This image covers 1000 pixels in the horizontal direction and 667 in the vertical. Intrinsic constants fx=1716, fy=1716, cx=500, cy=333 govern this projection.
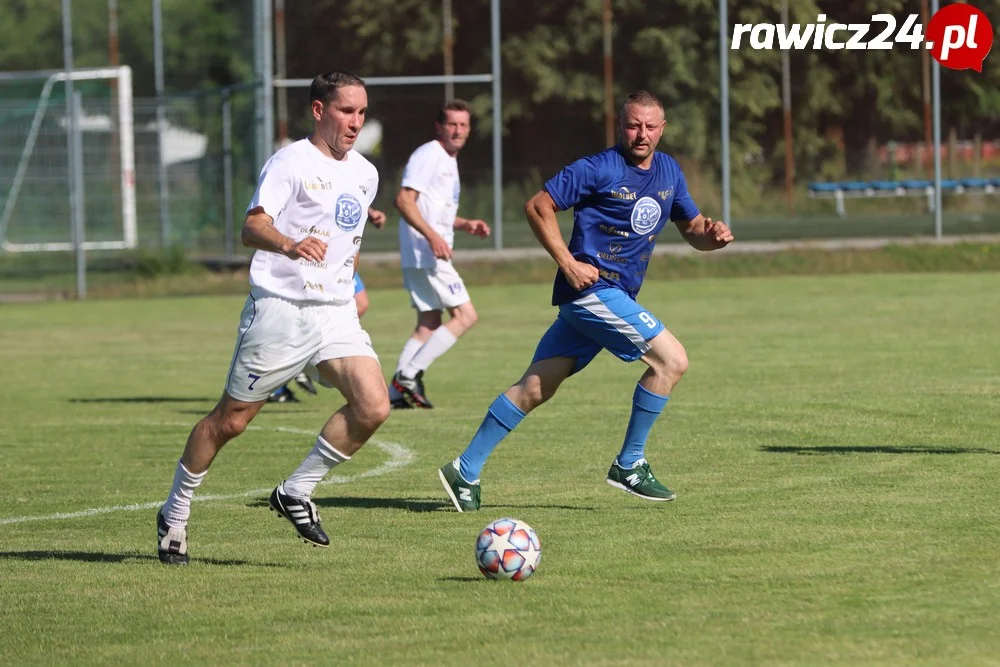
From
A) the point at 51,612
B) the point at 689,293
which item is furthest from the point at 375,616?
the point at 689,293

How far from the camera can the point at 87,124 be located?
32.7 meters

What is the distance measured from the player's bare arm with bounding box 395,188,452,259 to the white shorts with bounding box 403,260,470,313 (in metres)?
0.36

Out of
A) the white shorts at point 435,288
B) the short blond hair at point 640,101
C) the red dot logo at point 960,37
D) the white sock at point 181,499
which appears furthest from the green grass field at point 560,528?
the red dot logo at point 960,37

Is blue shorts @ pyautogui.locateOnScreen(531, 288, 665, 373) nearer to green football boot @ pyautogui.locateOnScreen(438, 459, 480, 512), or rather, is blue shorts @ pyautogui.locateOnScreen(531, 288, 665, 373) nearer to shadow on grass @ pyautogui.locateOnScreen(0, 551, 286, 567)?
green football boot @ pyautogui.locateOnScreen(438, 459, 480, 512)

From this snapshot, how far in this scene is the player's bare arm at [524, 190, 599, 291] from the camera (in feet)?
27.4

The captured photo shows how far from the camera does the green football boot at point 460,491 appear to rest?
8.43 m

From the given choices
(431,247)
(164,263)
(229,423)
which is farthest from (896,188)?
(229,423)

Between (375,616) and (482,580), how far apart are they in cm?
69

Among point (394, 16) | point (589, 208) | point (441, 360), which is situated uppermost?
point (394, 16)

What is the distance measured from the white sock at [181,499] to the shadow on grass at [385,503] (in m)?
1.46

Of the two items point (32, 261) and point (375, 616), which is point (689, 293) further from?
point (375, 616)

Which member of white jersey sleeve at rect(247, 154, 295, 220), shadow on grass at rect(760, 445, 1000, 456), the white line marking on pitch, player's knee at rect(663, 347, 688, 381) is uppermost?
white jersey sleeve at rect(247, 154, 295, 220)

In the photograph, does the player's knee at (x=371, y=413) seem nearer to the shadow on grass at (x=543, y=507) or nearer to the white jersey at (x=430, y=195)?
the shadow on grass at (x=543, y=507)

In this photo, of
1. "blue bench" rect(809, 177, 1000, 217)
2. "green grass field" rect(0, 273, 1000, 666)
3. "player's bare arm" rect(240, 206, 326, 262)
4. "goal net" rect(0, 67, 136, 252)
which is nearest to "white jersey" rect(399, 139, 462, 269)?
"green grass field" rect(0, 273, 1000, 666)
